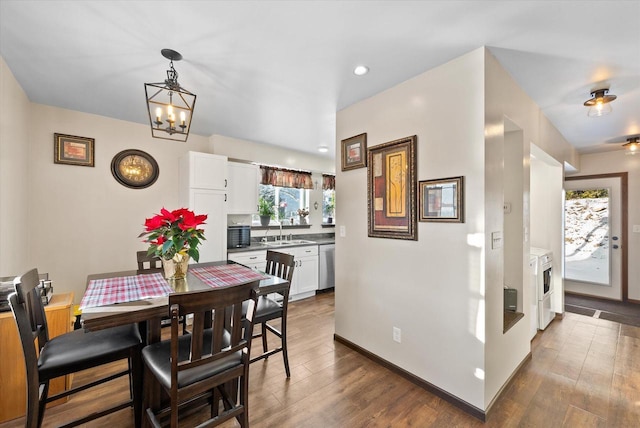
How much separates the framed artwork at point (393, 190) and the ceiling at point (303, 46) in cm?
57

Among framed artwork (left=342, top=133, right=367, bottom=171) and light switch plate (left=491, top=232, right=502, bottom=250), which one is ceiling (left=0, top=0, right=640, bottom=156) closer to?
framed artwork (left=342, top=133, right=367, bottom=171)

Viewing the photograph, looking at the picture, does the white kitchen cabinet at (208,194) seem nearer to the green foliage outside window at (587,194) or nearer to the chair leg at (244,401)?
the chair leg at (244,401)

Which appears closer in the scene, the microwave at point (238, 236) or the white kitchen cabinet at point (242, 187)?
the microwave at point (238, 236)

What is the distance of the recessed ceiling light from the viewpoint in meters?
2.13

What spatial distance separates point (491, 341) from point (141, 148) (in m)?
4.18

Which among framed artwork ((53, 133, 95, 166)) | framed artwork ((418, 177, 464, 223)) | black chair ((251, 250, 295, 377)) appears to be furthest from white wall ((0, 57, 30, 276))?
framed artwork ((418, 177, 464, 223))

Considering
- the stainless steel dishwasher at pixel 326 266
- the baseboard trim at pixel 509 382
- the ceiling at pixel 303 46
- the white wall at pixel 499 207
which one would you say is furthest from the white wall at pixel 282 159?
the baseboard trim at pixel 509 382

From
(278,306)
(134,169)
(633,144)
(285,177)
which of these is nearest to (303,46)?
(278,306)

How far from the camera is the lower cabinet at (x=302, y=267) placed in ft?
13.0

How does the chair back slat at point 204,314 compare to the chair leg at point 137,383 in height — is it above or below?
above

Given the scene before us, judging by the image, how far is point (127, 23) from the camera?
5.47ft

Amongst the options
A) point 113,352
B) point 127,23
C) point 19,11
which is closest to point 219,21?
point 127,23

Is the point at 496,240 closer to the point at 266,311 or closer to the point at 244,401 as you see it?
the point at 266,311

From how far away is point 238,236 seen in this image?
159 inches
